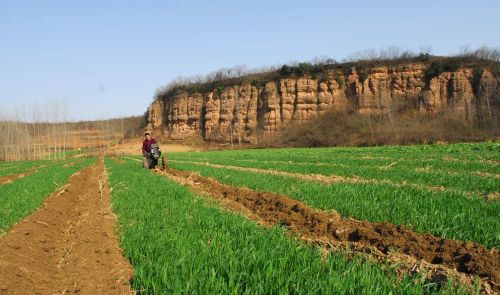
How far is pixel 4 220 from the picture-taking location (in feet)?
28.3

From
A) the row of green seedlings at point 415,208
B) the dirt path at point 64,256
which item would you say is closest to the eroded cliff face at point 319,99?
the row of green seedlings at point 415,208

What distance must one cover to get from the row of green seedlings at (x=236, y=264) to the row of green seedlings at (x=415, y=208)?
208 centimetres

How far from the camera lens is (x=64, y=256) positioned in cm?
591

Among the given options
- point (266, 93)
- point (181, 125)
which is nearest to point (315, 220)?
point (266, 93)

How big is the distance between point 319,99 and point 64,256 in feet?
206

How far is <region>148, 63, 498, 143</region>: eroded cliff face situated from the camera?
57094 millimetres

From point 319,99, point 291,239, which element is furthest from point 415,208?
point 319,99

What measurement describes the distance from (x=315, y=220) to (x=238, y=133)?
6560cm

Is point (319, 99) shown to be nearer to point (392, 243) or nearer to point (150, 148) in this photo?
point (150, 148)

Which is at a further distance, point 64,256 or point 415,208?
point 415,208

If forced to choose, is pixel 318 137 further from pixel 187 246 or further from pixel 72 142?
pixel 72 142

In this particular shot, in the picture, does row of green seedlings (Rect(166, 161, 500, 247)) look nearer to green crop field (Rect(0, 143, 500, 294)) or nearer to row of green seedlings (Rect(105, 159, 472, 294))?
green crop field (Rect(0, 143, 500, 294))

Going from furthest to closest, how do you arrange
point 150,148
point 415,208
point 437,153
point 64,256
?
1. point 437,153
2. point 150,148
3. point 415,208
4. point 64,256

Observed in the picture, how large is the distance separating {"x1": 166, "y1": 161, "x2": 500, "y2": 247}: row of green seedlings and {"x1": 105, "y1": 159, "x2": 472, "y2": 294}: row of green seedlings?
6.84 ft
